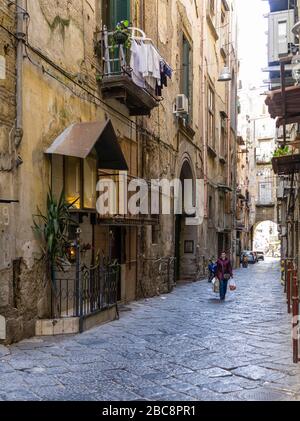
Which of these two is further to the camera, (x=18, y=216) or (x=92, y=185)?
(x=92, y=185)

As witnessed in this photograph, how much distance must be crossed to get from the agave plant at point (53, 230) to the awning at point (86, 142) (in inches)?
28.3

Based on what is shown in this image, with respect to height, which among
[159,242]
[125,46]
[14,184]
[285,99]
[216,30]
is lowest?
[159,242]

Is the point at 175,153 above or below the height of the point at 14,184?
above

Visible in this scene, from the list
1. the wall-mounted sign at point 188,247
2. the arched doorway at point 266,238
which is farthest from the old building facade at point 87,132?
the arched doorway at point 266,238

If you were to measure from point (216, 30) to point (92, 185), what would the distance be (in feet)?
59.1

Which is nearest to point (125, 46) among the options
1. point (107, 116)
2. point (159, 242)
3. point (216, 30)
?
point (107, 116)

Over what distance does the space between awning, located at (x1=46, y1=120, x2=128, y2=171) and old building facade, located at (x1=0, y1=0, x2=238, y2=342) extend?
2 centimetres

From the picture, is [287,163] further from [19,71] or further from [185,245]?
[19,71]

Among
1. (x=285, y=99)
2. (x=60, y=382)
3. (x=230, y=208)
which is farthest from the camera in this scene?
(x=230, y=208)

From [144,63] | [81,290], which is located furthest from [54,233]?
[144,63]

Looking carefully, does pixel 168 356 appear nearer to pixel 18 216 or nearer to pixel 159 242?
pixel 18 216

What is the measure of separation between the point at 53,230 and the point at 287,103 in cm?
405

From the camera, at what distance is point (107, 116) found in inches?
437

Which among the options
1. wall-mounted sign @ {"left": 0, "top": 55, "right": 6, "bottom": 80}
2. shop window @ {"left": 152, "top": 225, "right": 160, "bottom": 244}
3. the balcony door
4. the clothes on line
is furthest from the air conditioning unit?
the balcony door
